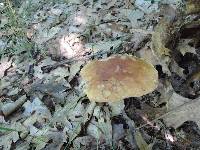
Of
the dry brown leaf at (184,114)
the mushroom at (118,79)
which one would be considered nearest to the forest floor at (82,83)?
the dry brown leaf at (184,114)

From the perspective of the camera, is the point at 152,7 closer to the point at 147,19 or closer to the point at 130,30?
the point at 147,19

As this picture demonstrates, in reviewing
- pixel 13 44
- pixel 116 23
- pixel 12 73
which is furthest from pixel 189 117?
pixel 13 44

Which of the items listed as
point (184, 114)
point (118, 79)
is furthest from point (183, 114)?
point (118, 79)

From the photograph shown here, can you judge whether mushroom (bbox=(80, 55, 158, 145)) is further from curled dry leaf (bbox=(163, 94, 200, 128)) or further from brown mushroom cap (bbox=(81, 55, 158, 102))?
curled dry leaf (bbox=(163, 94, 200, 128))

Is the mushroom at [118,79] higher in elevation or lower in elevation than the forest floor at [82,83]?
higher

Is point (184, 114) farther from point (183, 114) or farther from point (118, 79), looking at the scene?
point (118, 79)

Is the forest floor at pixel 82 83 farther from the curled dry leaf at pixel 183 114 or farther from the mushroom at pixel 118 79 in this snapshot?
the mushroom at pixel 118 79
